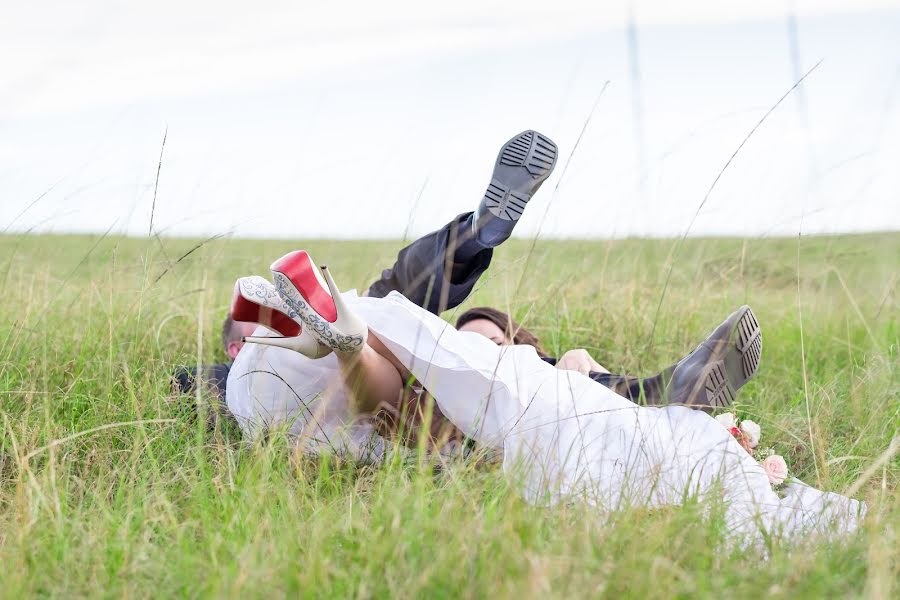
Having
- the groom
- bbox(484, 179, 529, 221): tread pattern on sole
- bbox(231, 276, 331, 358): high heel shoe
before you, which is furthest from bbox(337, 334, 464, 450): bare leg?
bbox(484, 179, 529, 221): tread pattern on sole

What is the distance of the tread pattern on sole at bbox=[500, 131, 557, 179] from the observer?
266 centimetres

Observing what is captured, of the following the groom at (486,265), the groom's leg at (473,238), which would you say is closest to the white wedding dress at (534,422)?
the groom at (486,265)

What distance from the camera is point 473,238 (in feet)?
9.34

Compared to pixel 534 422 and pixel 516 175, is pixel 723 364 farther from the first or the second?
pixel 516 175

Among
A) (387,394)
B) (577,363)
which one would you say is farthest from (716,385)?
(387,394)

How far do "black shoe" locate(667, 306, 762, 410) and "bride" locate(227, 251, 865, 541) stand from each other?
0.16 metres

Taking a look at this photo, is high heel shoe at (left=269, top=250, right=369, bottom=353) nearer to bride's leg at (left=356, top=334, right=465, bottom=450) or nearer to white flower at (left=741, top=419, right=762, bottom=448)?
bride's leg at (left=356, top=334, right=465, bottom=450)

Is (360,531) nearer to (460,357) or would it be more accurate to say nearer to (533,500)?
(533,500)

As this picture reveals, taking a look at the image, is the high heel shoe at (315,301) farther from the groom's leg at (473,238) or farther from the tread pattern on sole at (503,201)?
the tread pattern on sole at (503,201)

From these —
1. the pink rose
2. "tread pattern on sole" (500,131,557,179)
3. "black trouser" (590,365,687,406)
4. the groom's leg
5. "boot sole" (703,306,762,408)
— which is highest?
"tread pattern on sole" (500,131,557,179)

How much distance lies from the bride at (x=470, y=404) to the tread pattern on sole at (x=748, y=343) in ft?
0.95

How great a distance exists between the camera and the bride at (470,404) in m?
2.00

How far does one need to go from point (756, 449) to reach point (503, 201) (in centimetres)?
113

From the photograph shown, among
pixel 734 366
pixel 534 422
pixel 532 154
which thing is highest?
pixel 532 154
